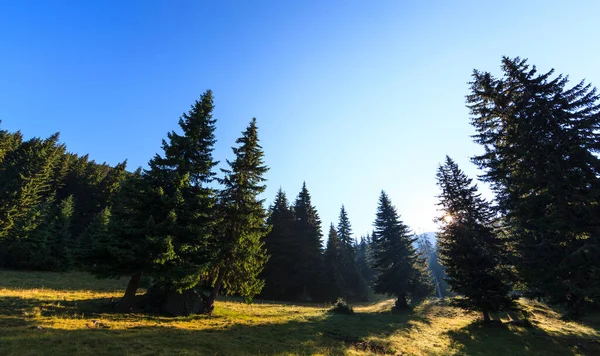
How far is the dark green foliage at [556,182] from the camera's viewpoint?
14.3 m

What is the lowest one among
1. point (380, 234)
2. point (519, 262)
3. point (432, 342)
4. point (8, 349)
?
point (432, 342)

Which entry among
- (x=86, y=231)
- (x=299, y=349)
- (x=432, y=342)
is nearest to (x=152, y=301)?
(x=299, y=349)

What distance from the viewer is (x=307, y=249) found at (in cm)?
4669

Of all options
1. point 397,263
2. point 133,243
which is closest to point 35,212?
point 133,243

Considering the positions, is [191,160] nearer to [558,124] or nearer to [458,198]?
[558,124]

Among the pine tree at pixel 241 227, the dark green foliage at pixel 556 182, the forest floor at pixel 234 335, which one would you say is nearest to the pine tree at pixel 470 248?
the forest floor at pixel 234 335

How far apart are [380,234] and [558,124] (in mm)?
27169

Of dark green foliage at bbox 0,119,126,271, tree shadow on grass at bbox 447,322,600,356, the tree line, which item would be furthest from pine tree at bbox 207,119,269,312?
dark green foliage at bbox 0,119,126,271

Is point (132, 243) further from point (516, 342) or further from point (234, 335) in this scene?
point (516, 342)

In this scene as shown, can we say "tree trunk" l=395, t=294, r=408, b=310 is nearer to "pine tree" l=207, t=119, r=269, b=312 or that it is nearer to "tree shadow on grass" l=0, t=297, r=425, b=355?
"tree shadow on grass" l=0, t=297, r=425, b=355

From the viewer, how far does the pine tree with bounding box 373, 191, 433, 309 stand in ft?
118

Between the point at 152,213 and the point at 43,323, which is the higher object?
the point at 152,213

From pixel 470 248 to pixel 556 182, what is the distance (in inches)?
489

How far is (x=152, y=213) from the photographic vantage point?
54.9 feet
